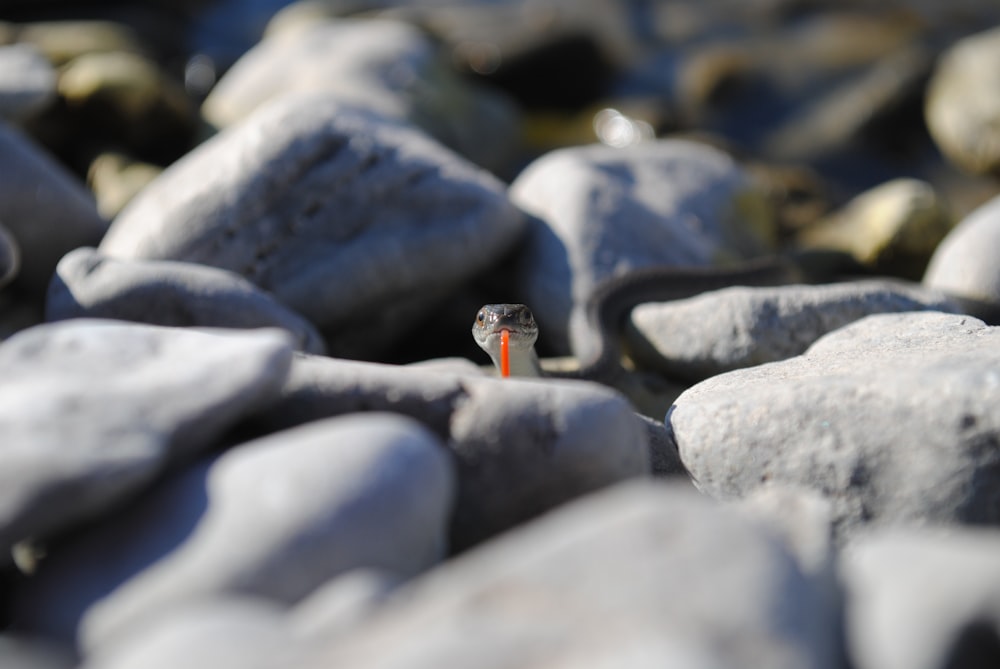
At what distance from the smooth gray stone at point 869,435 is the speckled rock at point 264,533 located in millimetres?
1195

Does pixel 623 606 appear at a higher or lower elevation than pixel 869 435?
higher

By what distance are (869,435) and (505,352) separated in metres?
2.20

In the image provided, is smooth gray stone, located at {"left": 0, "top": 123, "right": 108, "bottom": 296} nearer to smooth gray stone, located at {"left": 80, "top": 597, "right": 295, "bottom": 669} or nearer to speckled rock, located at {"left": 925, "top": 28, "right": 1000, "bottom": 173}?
smooth gray stone, located at {"left": 80, "top": 597, "right": 295, "bottom": 669}

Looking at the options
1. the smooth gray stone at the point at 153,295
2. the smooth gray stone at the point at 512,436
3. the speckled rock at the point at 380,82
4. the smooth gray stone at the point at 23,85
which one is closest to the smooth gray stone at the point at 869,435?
the smooth gray stone at the point at 512,436

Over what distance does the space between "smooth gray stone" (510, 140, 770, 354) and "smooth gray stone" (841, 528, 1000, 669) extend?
3.85m

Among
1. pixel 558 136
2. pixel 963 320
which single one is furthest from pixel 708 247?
pixel 558 136

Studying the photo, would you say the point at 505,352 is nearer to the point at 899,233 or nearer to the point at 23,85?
the point at 899,233

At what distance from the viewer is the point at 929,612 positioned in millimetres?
1969

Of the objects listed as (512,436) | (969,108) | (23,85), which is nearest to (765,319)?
(512,436)

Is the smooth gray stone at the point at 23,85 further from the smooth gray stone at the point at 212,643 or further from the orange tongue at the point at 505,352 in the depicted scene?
the smooth gray stone at the point at 212,643

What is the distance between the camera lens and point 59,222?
5848mm

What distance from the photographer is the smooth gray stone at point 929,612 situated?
1938mm

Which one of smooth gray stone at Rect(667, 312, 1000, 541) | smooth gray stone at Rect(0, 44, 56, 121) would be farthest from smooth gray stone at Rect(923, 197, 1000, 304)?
smooth gray stone at Rect(0, 44, 56, 121)

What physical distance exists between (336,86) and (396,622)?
310 inches
